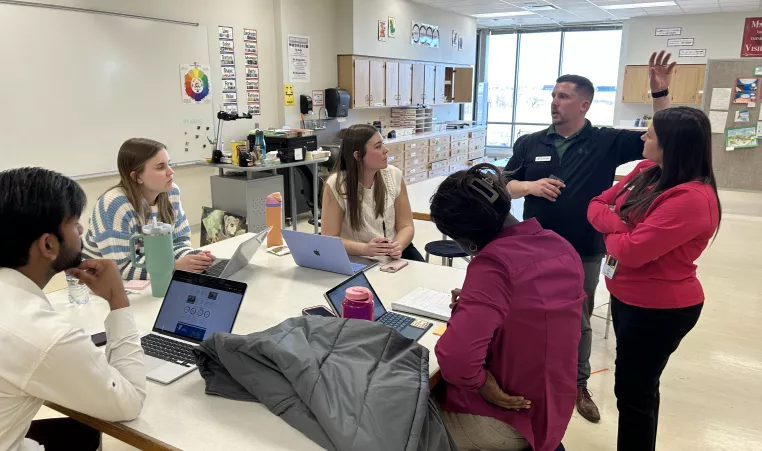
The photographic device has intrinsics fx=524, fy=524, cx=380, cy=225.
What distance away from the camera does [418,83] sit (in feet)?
27.7

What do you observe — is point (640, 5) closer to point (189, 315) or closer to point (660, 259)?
point (660, 259)

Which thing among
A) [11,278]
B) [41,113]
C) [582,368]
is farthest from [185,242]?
[41,113]

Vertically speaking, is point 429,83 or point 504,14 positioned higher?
point 504,14

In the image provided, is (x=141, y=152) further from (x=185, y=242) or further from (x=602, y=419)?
(x=602, y=419)

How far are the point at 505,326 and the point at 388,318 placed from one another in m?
0.52

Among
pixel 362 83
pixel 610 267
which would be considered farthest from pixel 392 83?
pixel 610 267

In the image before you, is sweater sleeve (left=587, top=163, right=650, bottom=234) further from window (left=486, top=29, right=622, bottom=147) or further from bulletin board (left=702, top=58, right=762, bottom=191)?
window (left=486, top=29, right=622, bottom=147)

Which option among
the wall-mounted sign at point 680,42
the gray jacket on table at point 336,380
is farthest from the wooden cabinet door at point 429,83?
the gray jacket on table at point 336,380

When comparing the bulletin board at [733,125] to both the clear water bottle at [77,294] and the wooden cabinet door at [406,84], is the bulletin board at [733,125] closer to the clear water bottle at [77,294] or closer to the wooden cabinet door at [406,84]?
the wooden cabinet door at [406,84]

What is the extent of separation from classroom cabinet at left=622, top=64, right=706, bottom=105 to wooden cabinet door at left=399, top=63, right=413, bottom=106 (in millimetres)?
3878

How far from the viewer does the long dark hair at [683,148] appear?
171 cm

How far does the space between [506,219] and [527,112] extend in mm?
10610

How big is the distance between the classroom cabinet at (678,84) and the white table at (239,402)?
798cm

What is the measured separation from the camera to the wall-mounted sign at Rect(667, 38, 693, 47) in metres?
8.83
